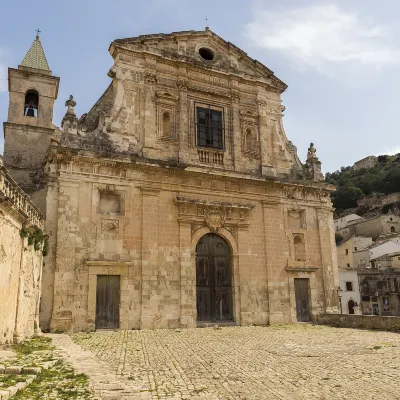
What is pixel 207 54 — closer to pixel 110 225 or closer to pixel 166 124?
pixel 166 124

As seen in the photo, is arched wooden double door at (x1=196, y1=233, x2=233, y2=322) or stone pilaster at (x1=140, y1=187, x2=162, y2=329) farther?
arched wooden double door at (x1=196, y1=233, x2=233, y2=322)

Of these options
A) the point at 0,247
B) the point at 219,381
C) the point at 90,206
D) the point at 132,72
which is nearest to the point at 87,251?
the point at 90,206

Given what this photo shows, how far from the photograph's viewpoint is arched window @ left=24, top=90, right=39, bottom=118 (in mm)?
18725

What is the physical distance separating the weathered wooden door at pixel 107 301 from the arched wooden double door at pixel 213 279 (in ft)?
10.6

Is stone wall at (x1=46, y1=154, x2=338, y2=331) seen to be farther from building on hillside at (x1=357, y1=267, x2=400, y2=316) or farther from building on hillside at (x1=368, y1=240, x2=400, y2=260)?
building on hillside at (x1=368, y1=240, x2=400, y2=260)

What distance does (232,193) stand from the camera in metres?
17.6

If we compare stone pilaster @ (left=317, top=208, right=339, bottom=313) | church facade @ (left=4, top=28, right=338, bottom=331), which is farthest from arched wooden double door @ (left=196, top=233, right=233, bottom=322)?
Result: stone pilaster @ (left=317, top=208, right=339, bottom=313)

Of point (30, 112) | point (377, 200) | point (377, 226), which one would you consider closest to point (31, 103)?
point (30, 112)

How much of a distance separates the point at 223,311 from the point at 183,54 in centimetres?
1100

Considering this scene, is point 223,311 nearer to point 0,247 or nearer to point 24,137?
point 0,247

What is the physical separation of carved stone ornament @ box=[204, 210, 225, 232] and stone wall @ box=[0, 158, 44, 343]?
21.8ft

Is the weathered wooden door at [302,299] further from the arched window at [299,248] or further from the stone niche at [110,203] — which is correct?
the stone niche at [110,203]

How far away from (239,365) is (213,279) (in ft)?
29.3

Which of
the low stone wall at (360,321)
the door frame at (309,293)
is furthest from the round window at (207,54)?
the low stone wall at (360,321)
